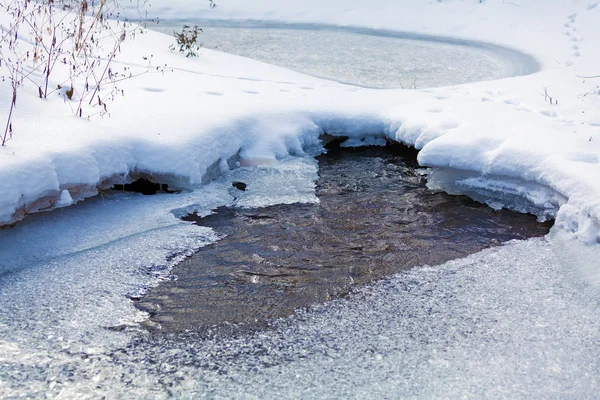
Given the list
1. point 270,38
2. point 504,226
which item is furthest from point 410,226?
point 270,38

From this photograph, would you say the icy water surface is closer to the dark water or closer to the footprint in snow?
the footprint in snow

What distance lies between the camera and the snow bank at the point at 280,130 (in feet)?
13.6

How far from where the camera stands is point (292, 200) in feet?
15.6

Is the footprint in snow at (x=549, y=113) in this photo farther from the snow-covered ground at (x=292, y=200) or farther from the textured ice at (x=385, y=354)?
the textured ice at (x=385, y=354)

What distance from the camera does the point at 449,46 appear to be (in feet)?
34.1

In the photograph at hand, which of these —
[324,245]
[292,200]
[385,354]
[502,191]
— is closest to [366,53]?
[502,191]

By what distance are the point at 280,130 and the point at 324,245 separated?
66.2 inches

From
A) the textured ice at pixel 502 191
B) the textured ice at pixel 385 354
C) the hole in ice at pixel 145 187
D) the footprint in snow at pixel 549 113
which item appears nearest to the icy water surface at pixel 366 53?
the footprint in snow at pixel 549 113

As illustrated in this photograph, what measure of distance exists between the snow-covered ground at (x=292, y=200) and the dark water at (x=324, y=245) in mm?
145

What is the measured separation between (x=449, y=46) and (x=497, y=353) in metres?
8.21

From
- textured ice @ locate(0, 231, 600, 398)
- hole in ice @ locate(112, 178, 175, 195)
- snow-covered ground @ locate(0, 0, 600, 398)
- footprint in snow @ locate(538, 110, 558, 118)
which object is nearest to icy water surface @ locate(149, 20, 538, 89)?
snow-covered ground @ locate(0, 0, 600, 398)

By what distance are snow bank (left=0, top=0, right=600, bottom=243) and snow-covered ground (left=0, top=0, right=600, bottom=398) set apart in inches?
0.6

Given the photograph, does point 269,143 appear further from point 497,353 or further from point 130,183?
point 497,353

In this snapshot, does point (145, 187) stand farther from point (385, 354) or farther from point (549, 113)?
point (549, 113)
